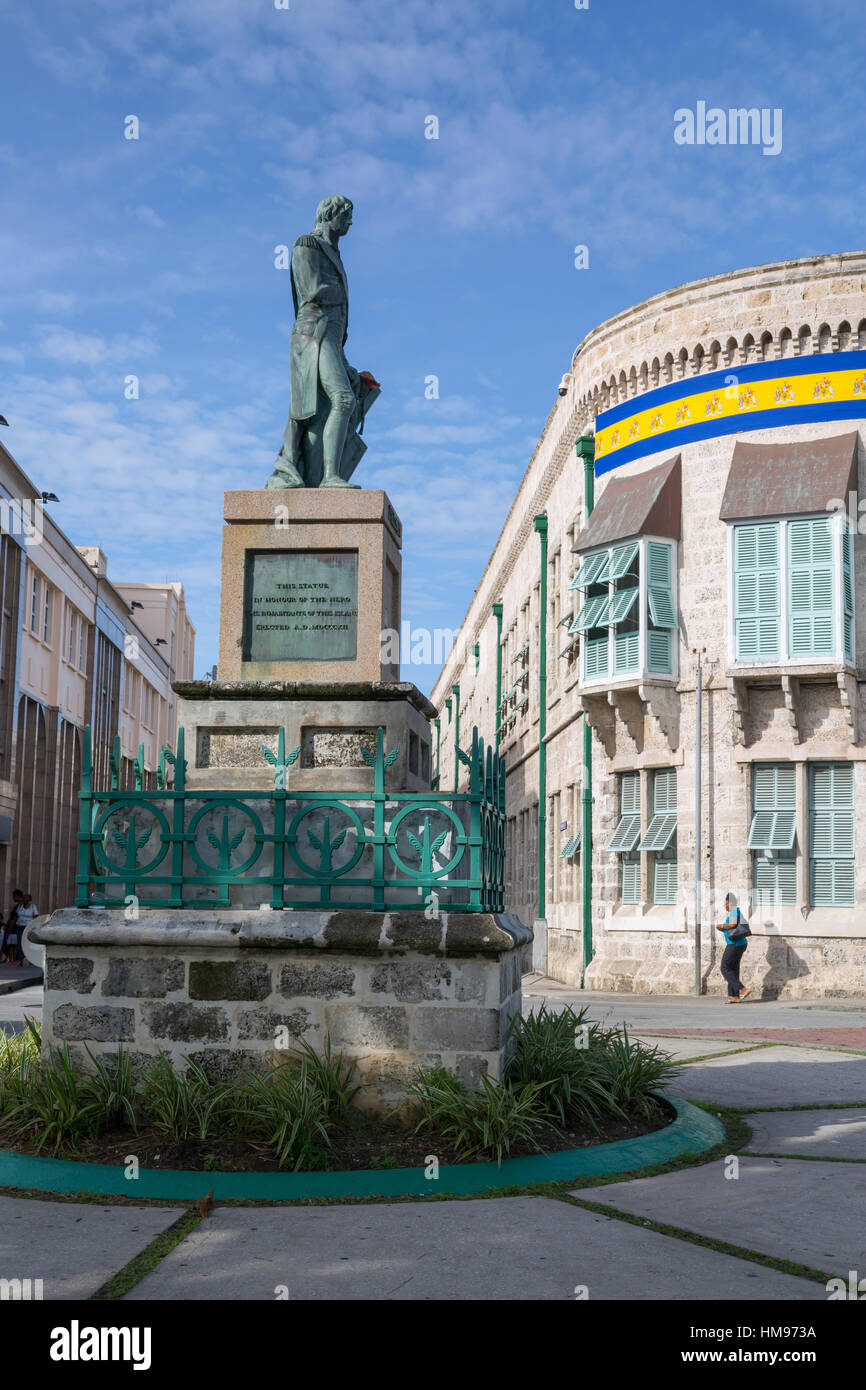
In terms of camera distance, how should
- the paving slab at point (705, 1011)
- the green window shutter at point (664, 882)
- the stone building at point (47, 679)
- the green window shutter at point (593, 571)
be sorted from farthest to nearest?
the stone building at point (47, 679), the green window shutter at point (593, 571), the green window shutter at point (664, 882), the paving slab at point (705, 1011)

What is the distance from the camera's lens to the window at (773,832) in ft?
60.4

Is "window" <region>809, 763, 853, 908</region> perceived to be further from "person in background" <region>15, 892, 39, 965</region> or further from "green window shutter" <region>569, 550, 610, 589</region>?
"person in background" <region>15, 892, 39, 965</region>

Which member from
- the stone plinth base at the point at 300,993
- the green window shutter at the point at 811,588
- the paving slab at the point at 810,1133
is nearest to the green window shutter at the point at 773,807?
the green window shutter at the point at 811,588

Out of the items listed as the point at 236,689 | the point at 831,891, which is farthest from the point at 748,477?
the point at 236,689

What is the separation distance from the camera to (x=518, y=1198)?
18.2 ft

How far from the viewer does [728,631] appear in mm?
19047

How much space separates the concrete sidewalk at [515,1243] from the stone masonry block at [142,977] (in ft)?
4.31

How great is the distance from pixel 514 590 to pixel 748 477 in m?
14.3

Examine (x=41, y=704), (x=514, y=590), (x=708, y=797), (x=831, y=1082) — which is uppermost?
(x=514, y=590)

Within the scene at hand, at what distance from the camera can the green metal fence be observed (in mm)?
6695

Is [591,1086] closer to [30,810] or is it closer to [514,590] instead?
[514,590]

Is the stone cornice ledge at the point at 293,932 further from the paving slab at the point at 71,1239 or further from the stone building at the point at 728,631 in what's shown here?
the stone building at the point at 728,631

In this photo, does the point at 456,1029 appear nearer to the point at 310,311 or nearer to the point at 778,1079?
the point at 778,1079

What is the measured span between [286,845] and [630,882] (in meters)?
14.4
